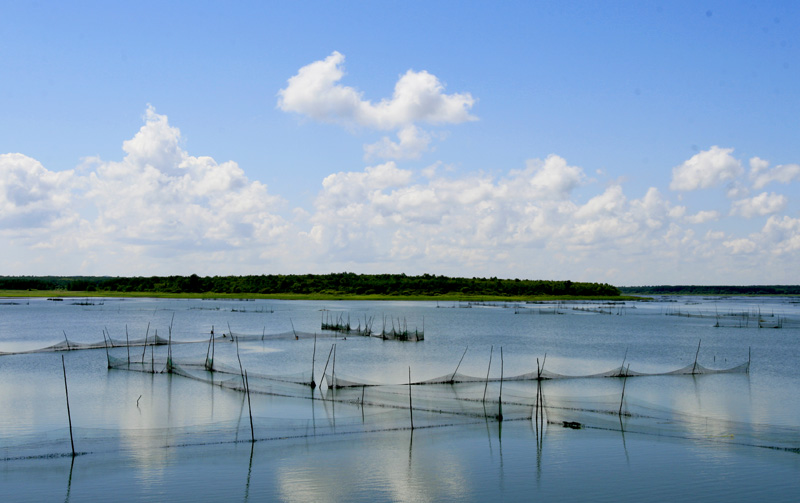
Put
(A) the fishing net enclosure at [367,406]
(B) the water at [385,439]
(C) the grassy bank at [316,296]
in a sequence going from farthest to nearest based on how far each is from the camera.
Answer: (C) the grassy bank at [316,296]
(A) the fishing net enclosure at [367,406]
(B) the water at [385,439]

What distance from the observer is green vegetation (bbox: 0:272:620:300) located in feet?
442

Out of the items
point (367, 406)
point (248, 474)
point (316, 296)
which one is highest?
point (316, 296)

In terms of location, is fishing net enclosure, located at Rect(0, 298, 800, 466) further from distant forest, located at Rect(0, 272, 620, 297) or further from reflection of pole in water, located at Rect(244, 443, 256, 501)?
distant forest, located at Rect(0, 272, 620, 297)

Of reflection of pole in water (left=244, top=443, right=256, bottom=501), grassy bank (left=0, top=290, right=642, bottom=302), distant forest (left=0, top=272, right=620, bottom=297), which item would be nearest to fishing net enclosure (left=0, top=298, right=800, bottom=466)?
reflection of pole in water (left=244, top=443, right=256, bottom=501)

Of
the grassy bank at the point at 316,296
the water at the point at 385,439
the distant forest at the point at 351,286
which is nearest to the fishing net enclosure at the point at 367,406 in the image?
the water at the point at 385,439

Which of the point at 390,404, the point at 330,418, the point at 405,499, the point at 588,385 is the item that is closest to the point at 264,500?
the point at 405,499

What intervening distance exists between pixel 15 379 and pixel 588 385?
2224cm

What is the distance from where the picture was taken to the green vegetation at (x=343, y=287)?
13475 cm

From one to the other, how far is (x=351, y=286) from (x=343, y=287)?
191cm

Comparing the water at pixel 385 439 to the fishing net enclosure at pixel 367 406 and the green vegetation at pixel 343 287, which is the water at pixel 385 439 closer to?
the fishing net enclosure at pixel 367 406

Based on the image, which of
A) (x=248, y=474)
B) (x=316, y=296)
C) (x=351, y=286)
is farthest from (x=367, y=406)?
(x=351, y=286)

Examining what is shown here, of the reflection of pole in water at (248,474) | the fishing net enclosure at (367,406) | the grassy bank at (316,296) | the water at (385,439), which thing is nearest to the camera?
the reflection of pole in water at (248,474)

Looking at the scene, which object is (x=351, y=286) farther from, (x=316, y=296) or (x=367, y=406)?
(x=367, y=406)

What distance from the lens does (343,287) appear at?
454 ft
